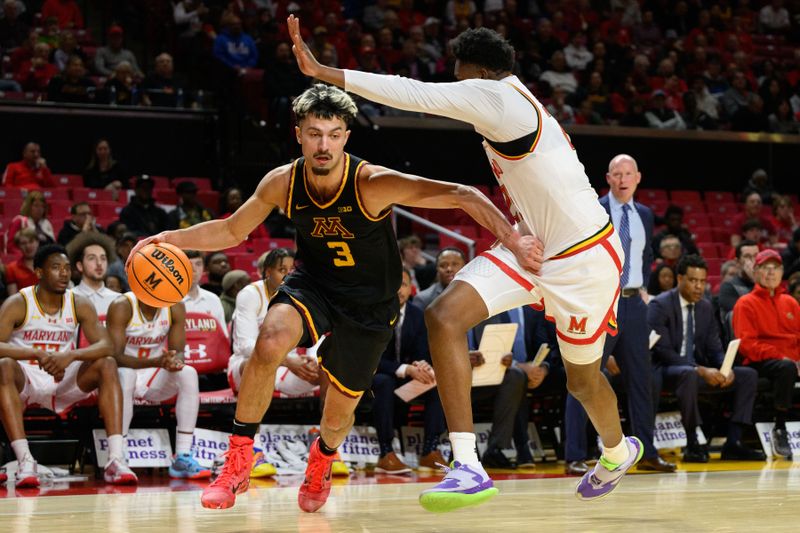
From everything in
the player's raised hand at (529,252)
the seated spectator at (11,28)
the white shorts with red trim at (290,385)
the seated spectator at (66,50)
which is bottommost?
the white shorts with red trim at (290,385)

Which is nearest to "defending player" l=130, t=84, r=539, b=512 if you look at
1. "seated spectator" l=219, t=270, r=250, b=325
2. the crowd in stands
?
"seated spectator" l=219, t=270, r=250, b=325

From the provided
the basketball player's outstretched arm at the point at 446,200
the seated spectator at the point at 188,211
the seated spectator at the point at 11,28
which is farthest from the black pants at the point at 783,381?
the seated spectator at the point at 11,28

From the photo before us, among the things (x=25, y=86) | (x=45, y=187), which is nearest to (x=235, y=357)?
(x=45, y=187)

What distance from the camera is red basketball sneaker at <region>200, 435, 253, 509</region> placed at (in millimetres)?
4355

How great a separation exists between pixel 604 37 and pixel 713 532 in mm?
14105

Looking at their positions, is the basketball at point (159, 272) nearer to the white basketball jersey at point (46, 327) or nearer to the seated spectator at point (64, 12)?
the white basketball jersey at point (46, 327)

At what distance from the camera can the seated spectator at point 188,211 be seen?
11.0m

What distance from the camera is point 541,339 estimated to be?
28.4 ft

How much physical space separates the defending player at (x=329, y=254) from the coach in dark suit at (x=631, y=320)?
2583 millimetres

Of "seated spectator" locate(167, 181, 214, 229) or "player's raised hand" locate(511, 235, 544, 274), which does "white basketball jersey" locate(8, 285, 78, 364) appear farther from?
"player's raised hand" locate(511, 235, 544, 274)

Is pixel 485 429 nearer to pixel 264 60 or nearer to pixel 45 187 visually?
pixel 45 187

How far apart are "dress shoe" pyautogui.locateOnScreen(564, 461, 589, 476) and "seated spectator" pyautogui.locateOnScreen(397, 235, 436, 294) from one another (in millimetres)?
3083

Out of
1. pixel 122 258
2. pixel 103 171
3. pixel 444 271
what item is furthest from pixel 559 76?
pixel 122 258

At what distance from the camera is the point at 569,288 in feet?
15.7
